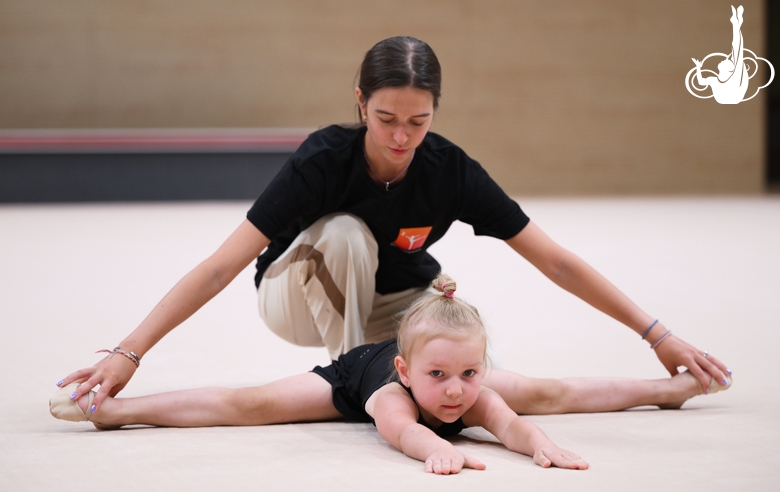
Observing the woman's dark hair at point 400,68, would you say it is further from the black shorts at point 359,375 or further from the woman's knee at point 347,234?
the black shorts at point 359,375

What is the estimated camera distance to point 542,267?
2006mm

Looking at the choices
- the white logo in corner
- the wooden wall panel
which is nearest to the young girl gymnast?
the wooden wall panel

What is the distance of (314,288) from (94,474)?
850mm

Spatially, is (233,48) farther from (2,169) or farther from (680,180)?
(680,180)

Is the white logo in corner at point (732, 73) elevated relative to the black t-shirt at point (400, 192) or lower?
elevated

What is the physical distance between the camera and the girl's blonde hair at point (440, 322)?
160cm

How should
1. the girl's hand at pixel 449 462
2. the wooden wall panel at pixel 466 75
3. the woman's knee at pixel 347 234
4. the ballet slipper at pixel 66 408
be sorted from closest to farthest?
the girl's hand at pixel 449 462, the ballet slipper at pixel 66 408, the woman's knee at pixel 347 234, the wooden wall panel at pixel 466 75

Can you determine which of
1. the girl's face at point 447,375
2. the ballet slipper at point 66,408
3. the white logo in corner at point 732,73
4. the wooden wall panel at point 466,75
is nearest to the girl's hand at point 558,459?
the girl's face at point 447,375

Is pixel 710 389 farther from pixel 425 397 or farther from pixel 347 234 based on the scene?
pixel 347 234

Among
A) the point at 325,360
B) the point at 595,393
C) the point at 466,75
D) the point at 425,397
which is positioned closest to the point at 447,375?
the point at 425,397

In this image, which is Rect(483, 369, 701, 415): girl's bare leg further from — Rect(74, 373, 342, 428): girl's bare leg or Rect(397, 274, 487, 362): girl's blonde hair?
Rect(74, 373, 342, 428): girl's bare leg

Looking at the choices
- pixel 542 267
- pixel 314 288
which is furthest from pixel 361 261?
pixel 542 267

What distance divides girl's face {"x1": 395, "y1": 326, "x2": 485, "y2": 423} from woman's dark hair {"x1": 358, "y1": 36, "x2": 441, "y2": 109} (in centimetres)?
57

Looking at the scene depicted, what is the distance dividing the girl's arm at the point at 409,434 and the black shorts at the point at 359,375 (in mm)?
35
